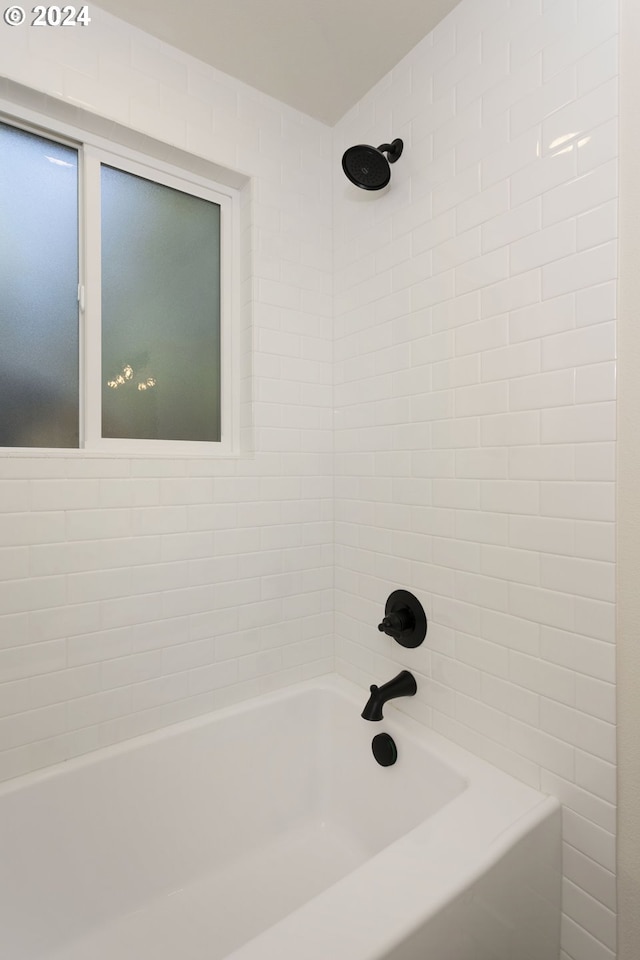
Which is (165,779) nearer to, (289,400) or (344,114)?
(289,400)

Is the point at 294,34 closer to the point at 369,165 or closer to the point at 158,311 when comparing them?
the point at 369,165

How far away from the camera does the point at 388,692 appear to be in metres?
1.53

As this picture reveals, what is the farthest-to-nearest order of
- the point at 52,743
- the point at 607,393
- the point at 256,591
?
the point at 256,591 → the point at 52,743 → the point at 607,393

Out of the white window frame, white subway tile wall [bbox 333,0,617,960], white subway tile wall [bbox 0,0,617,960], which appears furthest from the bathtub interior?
the white window frame

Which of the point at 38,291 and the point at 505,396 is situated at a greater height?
the point at 38,291

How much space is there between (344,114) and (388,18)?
0.43 meters

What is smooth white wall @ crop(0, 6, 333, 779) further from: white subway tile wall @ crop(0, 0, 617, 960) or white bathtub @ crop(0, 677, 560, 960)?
white bathtub @ crop(0, 677, 560, 960)

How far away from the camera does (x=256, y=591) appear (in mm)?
1784

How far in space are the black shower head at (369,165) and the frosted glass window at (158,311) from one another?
548 mm

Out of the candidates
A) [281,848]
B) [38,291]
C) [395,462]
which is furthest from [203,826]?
[38,291]

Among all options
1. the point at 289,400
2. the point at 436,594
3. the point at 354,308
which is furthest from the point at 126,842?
the point at 354,308

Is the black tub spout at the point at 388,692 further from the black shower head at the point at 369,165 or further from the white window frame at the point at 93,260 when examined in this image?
the black shower head at the point at 369,165

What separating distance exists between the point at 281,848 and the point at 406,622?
88 centimetres

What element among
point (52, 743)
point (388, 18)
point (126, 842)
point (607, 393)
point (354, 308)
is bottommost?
point (126, 842)
